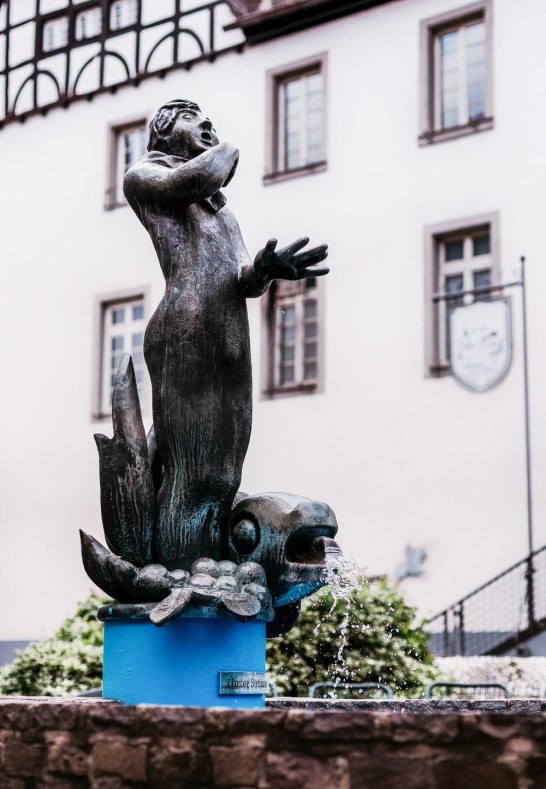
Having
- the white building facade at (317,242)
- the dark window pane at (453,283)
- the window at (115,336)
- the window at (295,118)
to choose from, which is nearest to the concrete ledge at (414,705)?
the white building facade at (317,242)

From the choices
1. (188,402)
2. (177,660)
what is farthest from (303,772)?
(188,402)

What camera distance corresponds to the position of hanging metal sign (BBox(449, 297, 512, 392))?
16.3 meters

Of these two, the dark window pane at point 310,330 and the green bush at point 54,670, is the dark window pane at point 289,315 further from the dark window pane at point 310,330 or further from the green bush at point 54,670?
the green bush at point 54,670

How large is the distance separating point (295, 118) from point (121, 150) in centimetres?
351

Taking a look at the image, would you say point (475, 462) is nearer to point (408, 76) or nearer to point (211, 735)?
point (408, 76)

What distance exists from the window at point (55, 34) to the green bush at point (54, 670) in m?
15.5

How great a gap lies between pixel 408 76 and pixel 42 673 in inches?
466

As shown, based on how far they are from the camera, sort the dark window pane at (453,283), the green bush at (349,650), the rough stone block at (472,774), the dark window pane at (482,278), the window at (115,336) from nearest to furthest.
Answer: the rough stone block at (472,774), the green bush at (349,650), the dark window pane at (482,278), the dark window pane at (453,283), the window at (115,336)

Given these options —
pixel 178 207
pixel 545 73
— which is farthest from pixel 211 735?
pixel 545 73

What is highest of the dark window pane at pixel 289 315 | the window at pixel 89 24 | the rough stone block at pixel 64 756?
the window at pixel 89 24

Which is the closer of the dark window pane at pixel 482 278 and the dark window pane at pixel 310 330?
the dark window pane at pixel 482 278

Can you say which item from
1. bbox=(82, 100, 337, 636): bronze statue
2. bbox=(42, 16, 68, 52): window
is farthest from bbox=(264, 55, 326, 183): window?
bbox=(82, 100, 337, 636): bronze statue

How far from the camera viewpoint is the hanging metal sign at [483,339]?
1633 cm

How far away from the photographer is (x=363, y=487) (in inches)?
693
